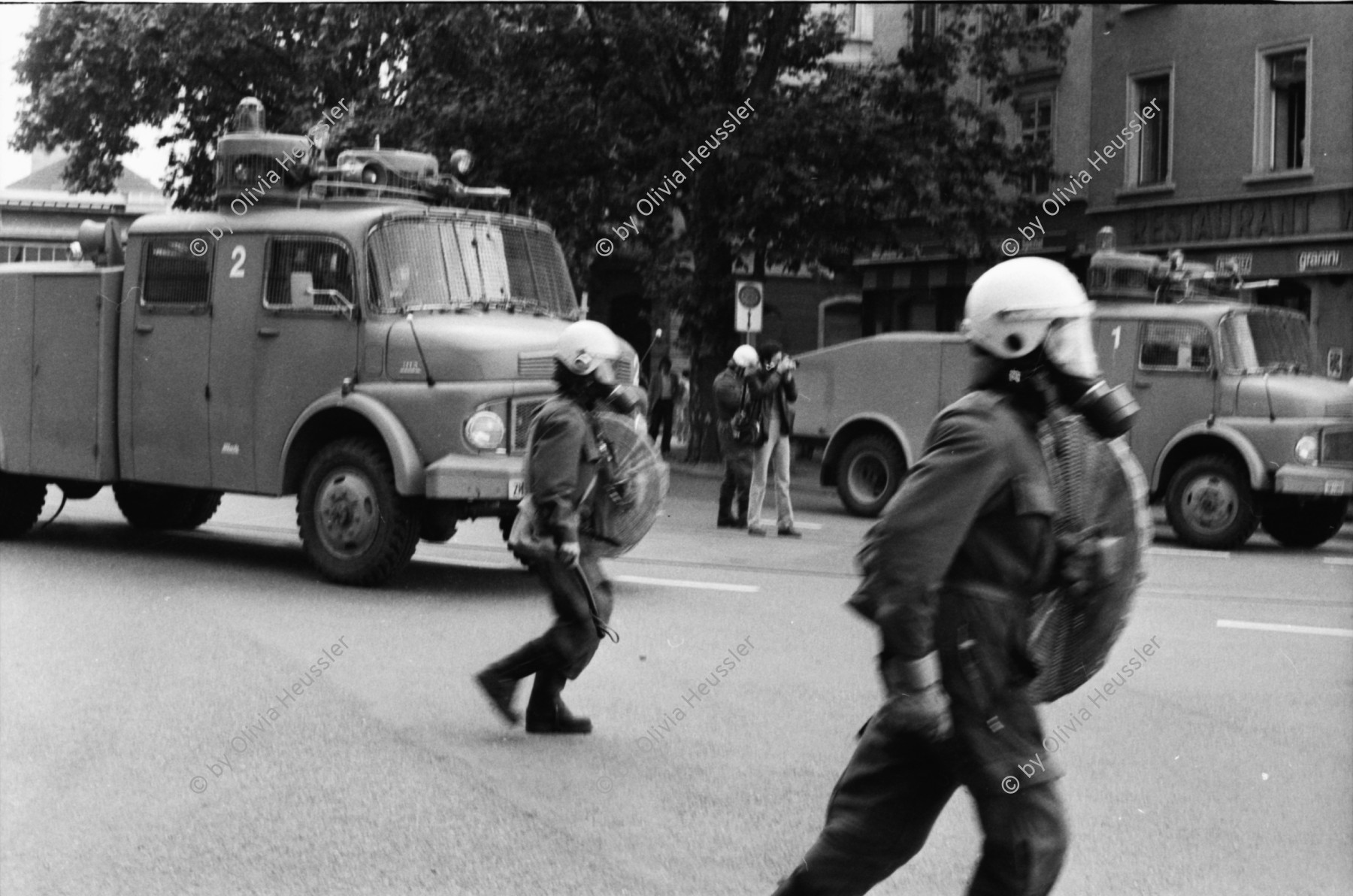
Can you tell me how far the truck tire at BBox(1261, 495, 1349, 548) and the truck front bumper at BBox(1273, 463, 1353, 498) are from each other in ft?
2.04

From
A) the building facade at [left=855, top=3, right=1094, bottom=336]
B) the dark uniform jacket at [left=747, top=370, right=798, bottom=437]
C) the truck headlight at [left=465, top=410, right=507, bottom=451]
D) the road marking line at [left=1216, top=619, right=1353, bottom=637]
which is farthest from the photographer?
the building facade at [left=855, top=3, right=1094, bottom=336]

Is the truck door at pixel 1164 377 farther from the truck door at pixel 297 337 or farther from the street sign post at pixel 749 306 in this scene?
the truck door at pixel 297 337

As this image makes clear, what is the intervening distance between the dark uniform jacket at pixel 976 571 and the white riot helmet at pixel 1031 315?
153 millimetres

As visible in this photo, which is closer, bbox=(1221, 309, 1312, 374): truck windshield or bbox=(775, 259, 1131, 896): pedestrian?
bbox=(775, 259, 1131, 896): pedestrian

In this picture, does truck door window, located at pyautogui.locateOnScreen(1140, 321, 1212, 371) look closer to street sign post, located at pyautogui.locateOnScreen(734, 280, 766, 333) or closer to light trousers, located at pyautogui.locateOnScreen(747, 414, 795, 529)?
light trousers, located at pyautogui.locateOnScreen(747, 414, 795, 529)

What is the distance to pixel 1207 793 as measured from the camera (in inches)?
256

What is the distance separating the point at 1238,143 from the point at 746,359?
40.3ft

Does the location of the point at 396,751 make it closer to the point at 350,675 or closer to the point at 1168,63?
the point at 350,675

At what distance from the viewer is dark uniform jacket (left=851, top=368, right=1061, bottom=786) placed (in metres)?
3.57

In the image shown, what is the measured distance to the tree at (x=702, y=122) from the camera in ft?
77.9

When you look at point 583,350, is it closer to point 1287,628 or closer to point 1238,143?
point 1287,628

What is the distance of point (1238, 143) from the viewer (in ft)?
83.2

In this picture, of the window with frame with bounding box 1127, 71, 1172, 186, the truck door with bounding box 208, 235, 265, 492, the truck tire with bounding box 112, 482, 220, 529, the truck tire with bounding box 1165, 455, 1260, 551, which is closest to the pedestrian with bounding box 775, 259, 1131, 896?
the truck door with bounding box 208, 235, 265, 492

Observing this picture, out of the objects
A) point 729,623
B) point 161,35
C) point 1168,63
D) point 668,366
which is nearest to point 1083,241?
A: point 1168,63
